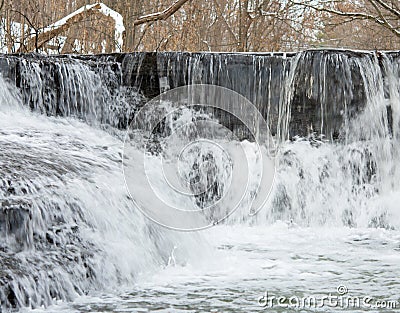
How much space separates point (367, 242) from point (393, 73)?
94.1 inches

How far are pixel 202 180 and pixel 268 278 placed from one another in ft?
10.8

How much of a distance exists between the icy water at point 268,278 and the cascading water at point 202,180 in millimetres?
18

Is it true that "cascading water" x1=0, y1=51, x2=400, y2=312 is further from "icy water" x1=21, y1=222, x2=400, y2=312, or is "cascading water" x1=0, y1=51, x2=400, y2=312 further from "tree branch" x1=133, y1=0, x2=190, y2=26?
"tree branch" x1=133, y1=0, x2=190, y2=26

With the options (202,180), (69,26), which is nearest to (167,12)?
(69,26)

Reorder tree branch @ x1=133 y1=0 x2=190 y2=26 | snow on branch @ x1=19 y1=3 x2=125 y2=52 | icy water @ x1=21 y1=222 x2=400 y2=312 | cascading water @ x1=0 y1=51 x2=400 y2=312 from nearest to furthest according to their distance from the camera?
1. icy water @ x1=21 y1=222 x2=400 y2=312
2. cascading water @ x1=0 y1=51 x2=400 y2=312
3. snow on branch @ x1=19 y1=3 x2=125 y2=52
4. tree branch @ x1=133 y1=0 x2=190 y2=26

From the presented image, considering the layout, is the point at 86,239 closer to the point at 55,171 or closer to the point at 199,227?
the point at 55,171

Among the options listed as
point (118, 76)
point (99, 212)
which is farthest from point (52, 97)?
point (99, 212)

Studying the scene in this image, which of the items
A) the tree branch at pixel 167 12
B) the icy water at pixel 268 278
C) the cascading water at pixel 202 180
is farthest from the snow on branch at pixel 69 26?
the icy water at pixel 268 278

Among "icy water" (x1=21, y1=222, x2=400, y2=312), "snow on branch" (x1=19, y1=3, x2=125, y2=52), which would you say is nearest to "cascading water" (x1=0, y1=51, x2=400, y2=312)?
"icy water" (x1=21, y1=222, x2=400, y2=312)

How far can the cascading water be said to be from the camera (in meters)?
3.98

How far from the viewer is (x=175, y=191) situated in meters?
5.93

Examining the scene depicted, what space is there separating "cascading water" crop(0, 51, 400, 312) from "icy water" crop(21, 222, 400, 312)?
0.06 feet

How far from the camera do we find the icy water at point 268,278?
142 inches

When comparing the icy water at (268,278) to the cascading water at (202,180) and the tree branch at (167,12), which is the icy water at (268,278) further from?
the tree branch at (167,12)
